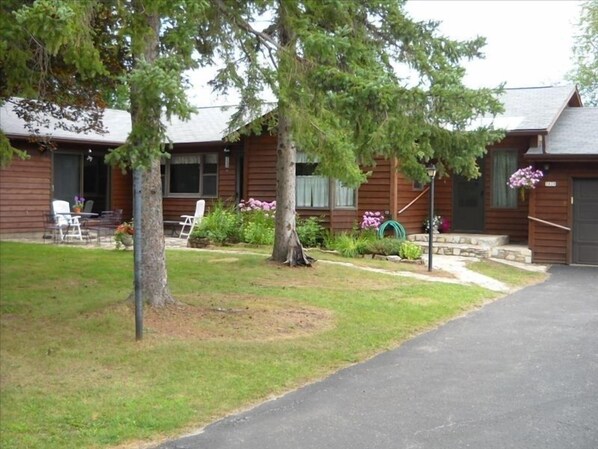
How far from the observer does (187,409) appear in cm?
550

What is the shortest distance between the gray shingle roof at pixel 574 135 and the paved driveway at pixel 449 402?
7616mm

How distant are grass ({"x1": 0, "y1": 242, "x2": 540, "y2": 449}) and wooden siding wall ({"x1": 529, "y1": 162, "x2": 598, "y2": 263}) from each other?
5.09 metres

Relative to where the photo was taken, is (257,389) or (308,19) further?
(308,19)

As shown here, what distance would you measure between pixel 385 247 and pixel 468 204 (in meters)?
4.24

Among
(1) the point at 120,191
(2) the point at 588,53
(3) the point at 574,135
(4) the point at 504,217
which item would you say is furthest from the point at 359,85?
(2) the point at 588,53

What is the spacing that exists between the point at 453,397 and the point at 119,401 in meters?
2.73

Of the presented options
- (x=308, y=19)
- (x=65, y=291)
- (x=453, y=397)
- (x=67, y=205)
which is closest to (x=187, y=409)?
(x=453, y=397)

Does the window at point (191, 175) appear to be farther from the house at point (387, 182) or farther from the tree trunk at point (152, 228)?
the tree trunk at point (152, 228)

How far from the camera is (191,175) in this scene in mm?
21516

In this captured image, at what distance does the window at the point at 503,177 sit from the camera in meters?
17.6

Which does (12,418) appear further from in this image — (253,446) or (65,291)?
(65,291)

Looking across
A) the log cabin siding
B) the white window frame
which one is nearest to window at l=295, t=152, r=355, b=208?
the log cabin siding

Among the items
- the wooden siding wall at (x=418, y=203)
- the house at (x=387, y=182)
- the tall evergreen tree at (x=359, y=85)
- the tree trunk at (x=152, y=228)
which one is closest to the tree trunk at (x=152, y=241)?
the tree trunk at (x=152, y=228)

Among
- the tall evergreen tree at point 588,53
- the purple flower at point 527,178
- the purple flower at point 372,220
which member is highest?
the tall evergreen tree at point 588,53
